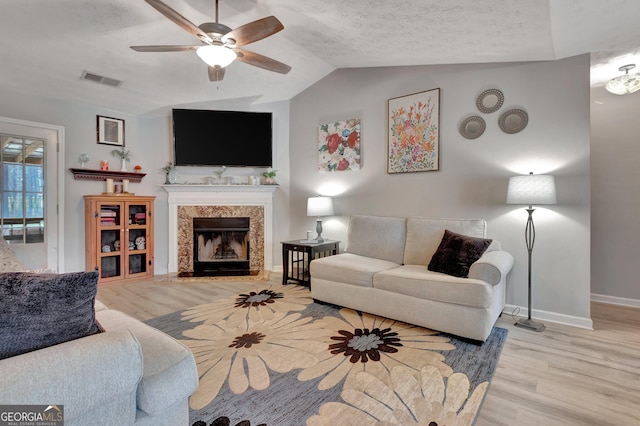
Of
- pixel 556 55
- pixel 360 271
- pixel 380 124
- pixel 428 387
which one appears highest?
pixel 556 55

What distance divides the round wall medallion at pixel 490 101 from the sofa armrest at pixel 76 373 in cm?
360

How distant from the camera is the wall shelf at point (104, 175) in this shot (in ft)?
13.3

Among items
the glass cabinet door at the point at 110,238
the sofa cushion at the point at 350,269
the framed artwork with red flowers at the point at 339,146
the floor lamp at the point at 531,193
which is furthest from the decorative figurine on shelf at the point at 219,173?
the floor lamp at the point at 531,193

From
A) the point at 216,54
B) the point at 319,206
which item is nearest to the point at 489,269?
the point at 319,206

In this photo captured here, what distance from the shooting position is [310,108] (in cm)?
466

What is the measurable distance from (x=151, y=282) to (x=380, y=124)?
389cm

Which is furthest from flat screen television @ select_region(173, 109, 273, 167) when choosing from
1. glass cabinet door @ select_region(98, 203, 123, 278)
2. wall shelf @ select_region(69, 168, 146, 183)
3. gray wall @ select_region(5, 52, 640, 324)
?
glass cabinet door @ select_region(98, 203, 123, 278)

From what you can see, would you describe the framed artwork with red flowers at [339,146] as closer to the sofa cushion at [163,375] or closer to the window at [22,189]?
the sofa cushion at [163,375]

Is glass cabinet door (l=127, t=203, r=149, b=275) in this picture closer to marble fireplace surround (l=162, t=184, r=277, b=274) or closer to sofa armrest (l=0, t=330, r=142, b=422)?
marble fireplace surround (l=162, t=184, r=277, b=274)

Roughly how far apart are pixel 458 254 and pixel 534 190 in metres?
0.86

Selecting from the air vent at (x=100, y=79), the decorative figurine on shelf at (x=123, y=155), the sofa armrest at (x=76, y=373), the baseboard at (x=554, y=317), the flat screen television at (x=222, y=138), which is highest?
the air vent at (x=100, y=79)

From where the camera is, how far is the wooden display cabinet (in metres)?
4.04

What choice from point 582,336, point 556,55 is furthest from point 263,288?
point 556,55

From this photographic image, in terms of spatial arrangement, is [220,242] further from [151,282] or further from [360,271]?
[360,271]
